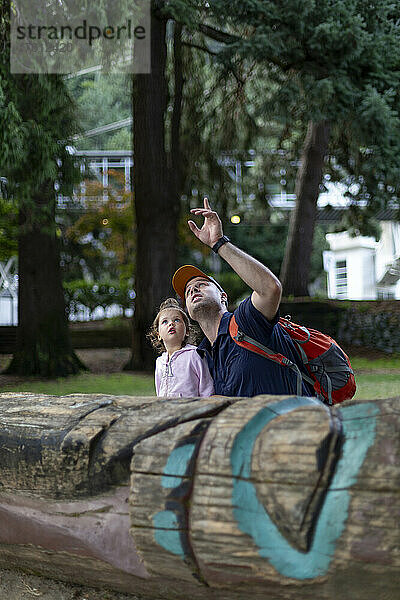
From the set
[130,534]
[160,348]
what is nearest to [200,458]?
[130,534]

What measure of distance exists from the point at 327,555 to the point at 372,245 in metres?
25.0

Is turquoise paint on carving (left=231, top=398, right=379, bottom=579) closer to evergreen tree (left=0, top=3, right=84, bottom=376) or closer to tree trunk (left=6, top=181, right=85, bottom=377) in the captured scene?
evergreen tree (left=0, top=3, right=84, bottom=376)

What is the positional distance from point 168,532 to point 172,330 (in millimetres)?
1227

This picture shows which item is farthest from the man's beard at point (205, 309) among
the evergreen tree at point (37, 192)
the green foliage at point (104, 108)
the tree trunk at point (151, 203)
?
the green foliage at point (104, 108)

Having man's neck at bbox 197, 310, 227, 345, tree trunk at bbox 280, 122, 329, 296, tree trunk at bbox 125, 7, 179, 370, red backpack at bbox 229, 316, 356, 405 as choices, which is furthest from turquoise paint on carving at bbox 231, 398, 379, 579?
tree trunk at bbox 280, 122, 329, 296

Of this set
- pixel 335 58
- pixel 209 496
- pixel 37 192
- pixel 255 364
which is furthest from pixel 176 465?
pixel 335 58

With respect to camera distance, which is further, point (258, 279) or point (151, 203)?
point (151, 203)

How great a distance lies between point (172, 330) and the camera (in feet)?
9.59

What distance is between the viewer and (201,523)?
1758 millimetres

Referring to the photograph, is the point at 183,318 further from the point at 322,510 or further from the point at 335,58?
the point at 335,58

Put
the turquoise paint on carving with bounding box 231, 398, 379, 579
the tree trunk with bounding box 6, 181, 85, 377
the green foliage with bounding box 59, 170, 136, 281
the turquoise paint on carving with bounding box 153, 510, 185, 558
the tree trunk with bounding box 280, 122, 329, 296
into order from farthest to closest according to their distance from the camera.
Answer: the green foliage with bounding box 59, 170, 136, 281 < the tree trunk with bounding box 280, 122, 329, 296 < the tree trunk with bounding box 6, 181, 85, 377 < the turquoise paint on carving with bounding box 153, 510, 185, 558 < the turquoise paint on carving with bounding box 231, 398, 379, 579

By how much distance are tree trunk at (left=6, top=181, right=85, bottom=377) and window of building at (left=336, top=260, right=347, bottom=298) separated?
57.9 ft

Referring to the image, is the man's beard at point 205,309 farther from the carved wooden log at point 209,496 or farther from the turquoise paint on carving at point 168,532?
the turquoise paint on carving at point 168,532

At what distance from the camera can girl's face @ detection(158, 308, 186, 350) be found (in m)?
2.92
